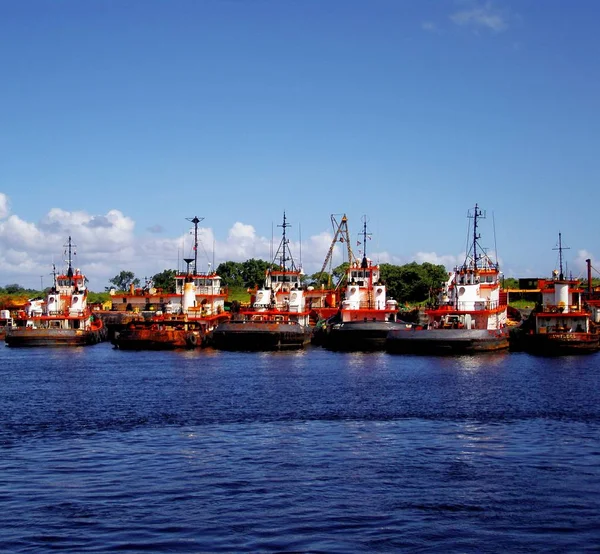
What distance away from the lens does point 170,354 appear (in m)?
82.3

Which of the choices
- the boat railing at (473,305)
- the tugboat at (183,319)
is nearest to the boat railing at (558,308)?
the boat railing at (473,305)

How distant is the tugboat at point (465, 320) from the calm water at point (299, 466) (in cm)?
2070

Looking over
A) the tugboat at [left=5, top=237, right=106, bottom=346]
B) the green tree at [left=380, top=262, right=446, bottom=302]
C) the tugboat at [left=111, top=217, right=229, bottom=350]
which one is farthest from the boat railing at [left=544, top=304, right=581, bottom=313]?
the green tree at [left=380, top=262, right=446, bottom=302]

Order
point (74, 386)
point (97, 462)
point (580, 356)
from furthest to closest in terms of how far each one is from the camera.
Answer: point (580, 356) → point (74, 386) → point (97, 462)

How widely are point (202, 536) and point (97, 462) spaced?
952cm

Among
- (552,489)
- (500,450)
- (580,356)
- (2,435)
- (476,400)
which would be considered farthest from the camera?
(580,356)

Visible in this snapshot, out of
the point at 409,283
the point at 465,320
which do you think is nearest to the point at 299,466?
the point at 465,320

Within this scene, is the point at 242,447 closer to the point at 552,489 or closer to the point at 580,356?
the point at 552,489

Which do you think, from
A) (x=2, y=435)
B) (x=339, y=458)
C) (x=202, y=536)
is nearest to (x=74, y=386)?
(x=2, y=435)

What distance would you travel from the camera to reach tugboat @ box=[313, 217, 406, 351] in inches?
3526

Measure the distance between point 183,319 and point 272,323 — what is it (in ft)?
35.4

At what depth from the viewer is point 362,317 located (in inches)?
3917

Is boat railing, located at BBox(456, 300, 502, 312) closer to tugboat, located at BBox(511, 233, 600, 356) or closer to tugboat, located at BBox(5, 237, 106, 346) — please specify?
tugboat, located at BBox(511, 233, 600, 356)

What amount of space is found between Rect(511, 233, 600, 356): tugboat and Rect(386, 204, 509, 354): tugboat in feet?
9.48
